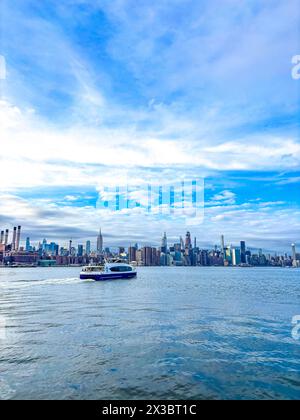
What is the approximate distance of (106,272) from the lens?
102125mm

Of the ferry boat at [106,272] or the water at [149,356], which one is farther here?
the ferry boat at [106,272]

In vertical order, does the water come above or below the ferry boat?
below

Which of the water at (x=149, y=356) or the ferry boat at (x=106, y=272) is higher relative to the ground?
the ferry boat at (x=106, y=272)

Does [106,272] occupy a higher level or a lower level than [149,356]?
higher

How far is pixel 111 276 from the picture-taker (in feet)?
345

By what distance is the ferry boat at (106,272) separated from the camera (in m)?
98.9

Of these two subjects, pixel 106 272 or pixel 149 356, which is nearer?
pixel 149 356

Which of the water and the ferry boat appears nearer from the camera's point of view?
the water

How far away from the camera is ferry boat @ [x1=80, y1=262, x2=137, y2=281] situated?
9888 centimetres

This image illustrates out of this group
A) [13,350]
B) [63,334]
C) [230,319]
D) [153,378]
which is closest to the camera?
[153,378]
